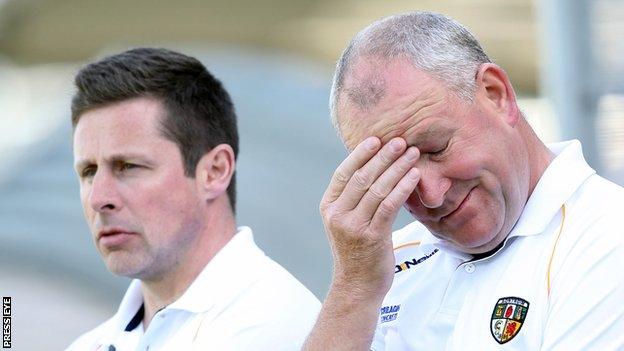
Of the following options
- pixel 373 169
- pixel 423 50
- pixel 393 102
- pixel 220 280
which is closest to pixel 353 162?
pixel 373 169

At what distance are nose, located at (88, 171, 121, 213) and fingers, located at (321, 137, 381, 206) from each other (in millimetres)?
1109

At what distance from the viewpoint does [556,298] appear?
261cm

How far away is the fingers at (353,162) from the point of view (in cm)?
271

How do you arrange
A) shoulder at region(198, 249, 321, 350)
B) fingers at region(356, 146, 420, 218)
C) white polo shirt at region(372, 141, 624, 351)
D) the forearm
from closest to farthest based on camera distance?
white polo shirt at region(372, 141, 624, 351)
fingers at region(356, 146, 420, 218)
the forearm
shoulder at region(198, 249, 321, 350)

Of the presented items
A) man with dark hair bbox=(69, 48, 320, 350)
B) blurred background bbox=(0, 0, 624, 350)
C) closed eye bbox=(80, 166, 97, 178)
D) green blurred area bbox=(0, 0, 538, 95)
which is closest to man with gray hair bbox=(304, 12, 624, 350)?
man with dark hair bbox=(69, 48, 320, 350)

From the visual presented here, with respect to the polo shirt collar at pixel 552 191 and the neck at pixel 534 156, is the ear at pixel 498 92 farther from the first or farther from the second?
the polo shirt collar at pixel 552 191

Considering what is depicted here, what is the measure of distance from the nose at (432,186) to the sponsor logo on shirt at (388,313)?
1.44 feet

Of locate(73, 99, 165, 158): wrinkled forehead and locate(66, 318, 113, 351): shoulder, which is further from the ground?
locate(73, 99, 165, 158): wrinkled forehead

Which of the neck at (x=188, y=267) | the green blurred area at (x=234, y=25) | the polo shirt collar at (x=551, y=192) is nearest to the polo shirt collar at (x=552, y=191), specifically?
the polo shirt collar at (x=551, y=192)

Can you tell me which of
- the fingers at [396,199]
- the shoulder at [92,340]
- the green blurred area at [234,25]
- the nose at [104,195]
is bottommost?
the shoulder at [92,340]

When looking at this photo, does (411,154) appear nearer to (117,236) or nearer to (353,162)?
(353,162)

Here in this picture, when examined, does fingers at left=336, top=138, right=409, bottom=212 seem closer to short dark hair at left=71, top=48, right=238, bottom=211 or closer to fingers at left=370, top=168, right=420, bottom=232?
fingers at left=370, top=168, right=420, bottom=232

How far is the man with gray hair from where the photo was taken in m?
2.66

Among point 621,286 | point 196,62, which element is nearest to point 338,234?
point 621,286
